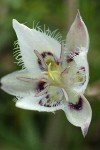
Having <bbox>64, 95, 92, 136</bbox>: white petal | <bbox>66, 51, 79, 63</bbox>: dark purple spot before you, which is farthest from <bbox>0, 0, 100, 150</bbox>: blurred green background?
<bbox>64, 95, 92, 136</bbox>: white petal

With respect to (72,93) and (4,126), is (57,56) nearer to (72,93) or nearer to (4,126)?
(72,93)

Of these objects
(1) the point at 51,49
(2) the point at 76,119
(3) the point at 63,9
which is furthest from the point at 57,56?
(3) the point at 63,9

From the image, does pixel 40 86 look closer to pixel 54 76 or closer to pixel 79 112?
pixel 54 76

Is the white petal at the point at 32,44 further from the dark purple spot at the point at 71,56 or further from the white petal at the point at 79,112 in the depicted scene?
the white petal at the point at 79,112

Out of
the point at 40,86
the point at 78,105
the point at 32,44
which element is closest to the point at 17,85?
the point at 40,86

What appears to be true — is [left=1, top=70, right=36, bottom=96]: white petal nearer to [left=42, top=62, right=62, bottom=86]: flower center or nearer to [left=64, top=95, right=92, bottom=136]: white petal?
[left=42, top=62, right=62, bottom=86]: flower center

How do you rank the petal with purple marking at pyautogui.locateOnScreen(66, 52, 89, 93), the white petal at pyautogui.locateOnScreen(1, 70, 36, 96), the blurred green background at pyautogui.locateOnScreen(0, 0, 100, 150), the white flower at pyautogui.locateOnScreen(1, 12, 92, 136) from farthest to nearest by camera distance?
the blurred green background at pyautogui.locateOnScreen(0, 0, 100, 150) < the white petal at pyautogui.locateOnScreen(1, 70, 36, 96) < the white flower at pyautogui.locateOnScreen(1, 12, 92, 136) < the petal with purple marking at pyautogui.locateOnScreen(66, 52, 89, 93)

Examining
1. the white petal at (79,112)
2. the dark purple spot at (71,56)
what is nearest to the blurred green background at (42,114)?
the dark purple spot at (71,56)

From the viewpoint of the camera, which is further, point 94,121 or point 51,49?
point 94,121
